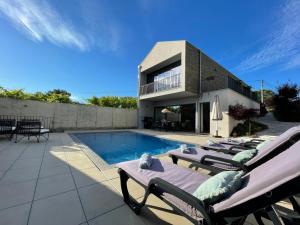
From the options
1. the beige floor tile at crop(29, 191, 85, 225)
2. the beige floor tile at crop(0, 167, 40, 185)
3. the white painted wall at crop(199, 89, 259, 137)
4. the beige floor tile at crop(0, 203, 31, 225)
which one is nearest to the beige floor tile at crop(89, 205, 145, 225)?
the beige floor tile at crop(29, 191, 85, 225)

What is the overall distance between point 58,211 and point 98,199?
1.76 ft

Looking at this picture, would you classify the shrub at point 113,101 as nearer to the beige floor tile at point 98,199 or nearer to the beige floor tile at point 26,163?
the beige floor tile at point 26,163

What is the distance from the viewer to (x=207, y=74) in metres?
13.0

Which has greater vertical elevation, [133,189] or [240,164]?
[240,164]

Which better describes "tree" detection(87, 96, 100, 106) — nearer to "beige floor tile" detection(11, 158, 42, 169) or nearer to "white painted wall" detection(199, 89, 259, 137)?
"white painted wall" detection(199, 89, 259, 137)

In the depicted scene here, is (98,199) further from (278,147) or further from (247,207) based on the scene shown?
(278,147)

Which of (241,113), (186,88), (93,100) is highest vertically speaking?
(93,100)

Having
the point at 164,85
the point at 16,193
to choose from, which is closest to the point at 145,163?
the point at 16,193

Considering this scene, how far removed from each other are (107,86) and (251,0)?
29.2 metres

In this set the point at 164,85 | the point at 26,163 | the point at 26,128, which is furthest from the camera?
the point at 164,85

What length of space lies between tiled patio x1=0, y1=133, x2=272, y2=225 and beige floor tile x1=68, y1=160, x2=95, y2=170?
25mm

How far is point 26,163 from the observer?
3.90m

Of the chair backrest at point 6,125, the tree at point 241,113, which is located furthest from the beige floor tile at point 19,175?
the tree at point 241,113

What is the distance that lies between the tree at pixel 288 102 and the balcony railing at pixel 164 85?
33.4 feet
